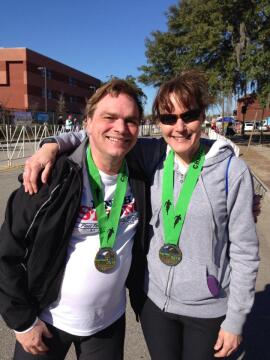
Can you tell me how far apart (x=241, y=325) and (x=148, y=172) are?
927 millimetres

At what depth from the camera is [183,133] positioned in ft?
6.45

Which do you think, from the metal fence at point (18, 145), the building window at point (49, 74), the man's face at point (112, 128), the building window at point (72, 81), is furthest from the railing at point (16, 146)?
the building window at point (72, 81)

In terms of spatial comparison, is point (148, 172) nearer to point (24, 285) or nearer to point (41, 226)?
point (41, 226)

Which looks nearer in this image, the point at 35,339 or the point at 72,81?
the point at 35,339

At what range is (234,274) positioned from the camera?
1912mm

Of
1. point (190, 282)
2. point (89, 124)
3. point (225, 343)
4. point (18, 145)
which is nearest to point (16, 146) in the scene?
point (18, 145)

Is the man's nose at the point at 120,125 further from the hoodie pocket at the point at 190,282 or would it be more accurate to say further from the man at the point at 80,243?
the hoodie pocket at the point at 190,282

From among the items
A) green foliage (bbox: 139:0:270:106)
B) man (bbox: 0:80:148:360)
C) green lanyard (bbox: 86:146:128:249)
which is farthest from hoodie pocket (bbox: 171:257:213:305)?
green foliage (bbox: 139:0:270:106)

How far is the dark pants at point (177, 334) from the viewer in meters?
1.98

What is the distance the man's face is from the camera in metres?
1.89

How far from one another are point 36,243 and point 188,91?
3.47 feet

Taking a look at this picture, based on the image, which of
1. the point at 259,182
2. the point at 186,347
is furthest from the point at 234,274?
the point at 259,182

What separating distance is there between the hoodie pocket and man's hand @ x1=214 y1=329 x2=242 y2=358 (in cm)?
20

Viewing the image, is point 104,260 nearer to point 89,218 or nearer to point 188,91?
point 89,218
